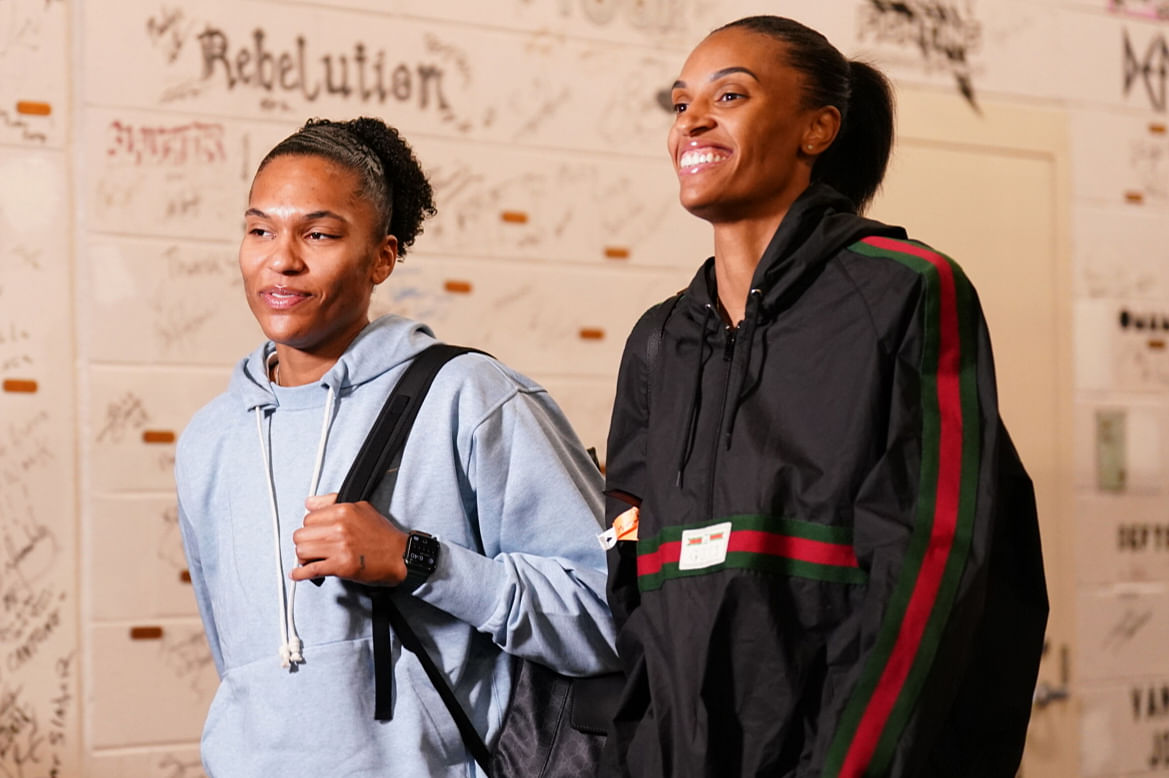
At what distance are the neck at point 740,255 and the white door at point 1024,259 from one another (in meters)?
2.02

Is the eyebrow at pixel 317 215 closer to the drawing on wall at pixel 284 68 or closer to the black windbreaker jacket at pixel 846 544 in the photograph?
the black windbreaker jacket at pixel 846 544

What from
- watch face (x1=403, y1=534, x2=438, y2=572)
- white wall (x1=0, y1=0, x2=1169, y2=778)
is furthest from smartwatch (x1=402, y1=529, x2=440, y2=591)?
white wall (x1=0, y1=0, x2=1169, y2=778)

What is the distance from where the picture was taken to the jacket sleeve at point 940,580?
1038 millimetres

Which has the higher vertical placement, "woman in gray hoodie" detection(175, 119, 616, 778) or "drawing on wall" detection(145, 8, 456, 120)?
"drawing on wall" detection(145, 8, 456, 120)

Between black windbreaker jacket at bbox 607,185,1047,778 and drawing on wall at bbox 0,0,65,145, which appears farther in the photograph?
drawing on wall at bbox 0,0,65,145

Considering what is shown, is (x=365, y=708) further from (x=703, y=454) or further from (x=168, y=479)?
(x=168, y=479)

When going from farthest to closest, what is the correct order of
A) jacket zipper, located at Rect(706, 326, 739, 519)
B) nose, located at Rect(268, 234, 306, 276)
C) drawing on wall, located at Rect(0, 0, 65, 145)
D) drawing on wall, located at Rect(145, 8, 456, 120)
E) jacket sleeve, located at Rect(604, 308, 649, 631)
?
drawing on wall, located at Rect(145, 8, 456, 120) < drawing on wall, located at Rect(0, 0, 65, 145) < nose, located at Rect(268, 234, 306, 276) < jacket sleeve, located at Rect(604, 308, 649, 631) < jacket zipper, located at Rect(706, 326, 739, 519)

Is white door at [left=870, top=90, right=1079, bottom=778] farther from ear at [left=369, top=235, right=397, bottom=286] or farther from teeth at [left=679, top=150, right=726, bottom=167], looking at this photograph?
teeth at [left=679, top=150, right=726, bottom=167]

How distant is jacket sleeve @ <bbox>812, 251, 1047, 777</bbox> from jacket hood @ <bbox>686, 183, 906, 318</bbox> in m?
0.08

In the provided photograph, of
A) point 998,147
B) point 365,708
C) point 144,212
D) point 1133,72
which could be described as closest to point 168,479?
point 144,212

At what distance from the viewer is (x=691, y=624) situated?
1139mm

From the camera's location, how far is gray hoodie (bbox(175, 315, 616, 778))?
1.35 meters

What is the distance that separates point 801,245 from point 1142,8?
2.71m

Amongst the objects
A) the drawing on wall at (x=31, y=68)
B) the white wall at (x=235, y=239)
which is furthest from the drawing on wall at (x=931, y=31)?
→ the drawing on wall at (x=31, y=68)
